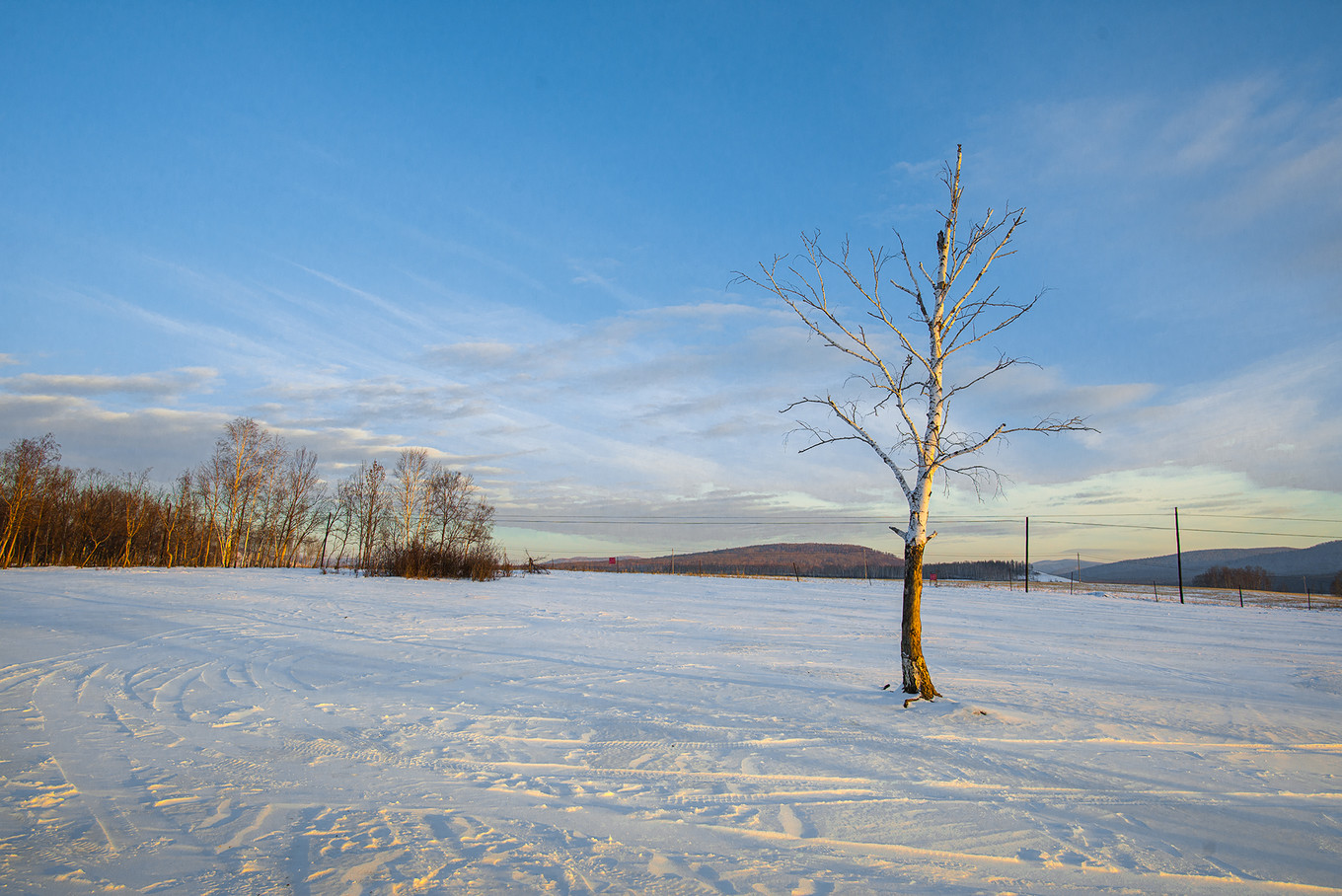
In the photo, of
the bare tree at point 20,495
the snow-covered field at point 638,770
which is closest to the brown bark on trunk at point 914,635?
the snow-covered field at point 638,770

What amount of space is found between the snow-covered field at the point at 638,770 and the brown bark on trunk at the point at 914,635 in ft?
0.99

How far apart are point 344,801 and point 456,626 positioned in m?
9.56

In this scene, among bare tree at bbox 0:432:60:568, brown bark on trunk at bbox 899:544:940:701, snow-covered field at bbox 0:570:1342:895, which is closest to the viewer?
snow-covered field at bbox 0:570:1342:895

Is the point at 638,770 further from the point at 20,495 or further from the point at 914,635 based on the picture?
the point at 20,495

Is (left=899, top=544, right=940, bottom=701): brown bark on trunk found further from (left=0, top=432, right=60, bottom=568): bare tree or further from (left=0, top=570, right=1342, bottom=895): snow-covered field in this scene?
(left=0, top=432, right=60, bottom=568): bare tree

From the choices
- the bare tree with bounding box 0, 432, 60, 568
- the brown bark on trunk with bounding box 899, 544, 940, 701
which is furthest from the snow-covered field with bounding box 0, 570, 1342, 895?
the bare tree with bounding box 0, 432, 60, 568

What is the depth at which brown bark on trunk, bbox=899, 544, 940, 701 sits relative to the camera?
743 cm

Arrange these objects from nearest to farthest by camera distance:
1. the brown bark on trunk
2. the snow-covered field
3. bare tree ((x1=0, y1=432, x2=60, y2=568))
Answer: the snow-covered field < the brown bark on trunk < bare tree ((x1=0, y1=432, x2=60, y2=568))

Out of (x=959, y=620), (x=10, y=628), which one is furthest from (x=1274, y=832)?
(x=10, y=628)

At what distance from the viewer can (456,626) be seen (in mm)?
13461

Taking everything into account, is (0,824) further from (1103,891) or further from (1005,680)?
(1005,680)

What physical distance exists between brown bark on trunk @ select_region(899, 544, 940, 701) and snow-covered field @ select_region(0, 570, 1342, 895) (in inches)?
11.9

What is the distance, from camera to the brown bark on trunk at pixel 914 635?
7.43 metres

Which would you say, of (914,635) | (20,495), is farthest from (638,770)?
(20,495)
